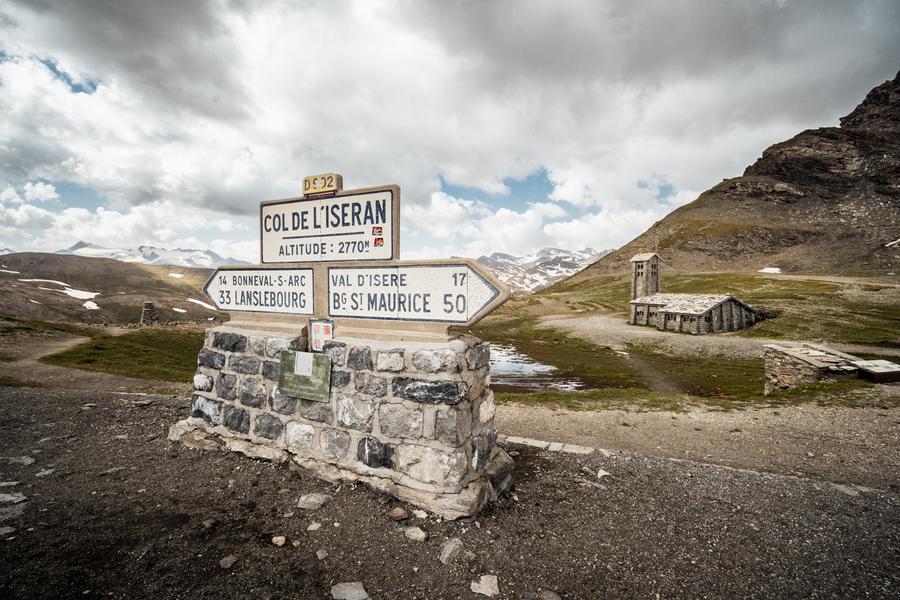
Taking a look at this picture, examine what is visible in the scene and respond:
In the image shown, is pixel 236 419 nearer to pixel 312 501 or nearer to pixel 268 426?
pixel 268 426

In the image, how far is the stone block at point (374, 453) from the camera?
510cm

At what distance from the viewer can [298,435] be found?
578 cm

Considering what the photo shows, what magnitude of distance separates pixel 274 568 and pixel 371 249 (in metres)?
4.02

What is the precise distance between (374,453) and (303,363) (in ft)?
5.73

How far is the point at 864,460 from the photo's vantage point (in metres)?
7.58

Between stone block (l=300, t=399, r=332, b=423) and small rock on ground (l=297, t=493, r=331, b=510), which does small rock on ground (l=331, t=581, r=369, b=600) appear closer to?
small rock on ground (l=297, t=493, r=331, b=510)

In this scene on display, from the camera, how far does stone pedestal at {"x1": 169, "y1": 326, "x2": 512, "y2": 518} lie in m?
4.78

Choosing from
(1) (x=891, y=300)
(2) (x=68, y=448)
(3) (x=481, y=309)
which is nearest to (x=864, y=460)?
(3) (x=481, y=309)

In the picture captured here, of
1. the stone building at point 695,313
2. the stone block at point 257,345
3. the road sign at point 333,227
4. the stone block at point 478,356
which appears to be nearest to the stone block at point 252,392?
the stone block at point 257,345

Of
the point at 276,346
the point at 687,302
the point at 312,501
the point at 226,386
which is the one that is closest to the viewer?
the point at 312,501

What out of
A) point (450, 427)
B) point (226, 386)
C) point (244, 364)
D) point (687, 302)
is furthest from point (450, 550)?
point (687, 302)

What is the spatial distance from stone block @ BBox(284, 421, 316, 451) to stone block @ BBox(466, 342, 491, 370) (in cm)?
264

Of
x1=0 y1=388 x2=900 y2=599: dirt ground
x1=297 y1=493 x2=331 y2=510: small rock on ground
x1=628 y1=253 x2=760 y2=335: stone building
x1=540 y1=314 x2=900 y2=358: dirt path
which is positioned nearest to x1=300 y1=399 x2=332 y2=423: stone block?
x1=0 y1=388 x2=900 y2=599: dirt ground

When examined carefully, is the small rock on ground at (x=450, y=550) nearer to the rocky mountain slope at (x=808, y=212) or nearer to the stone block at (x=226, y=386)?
the stone block at (x=226, y=386)
